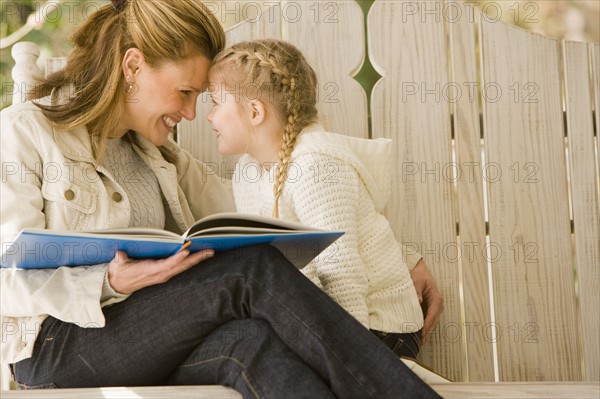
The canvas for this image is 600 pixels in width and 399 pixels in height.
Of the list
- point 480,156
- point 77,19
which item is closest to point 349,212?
point 480,156

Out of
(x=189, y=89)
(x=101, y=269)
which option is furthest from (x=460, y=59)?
(x=101, y=269)

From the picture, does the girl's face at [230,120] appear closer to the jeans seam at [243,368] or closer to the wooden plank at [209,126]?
the wooden plank at [209,126]

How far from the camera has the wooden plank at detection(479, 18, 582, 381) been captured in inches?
74.1

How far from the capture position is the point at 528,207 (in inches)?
75.3

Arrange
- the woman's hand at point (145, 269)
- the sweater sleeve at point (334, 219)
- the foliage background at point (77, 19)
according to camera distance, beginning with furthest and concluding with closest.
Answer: the foliage background at point (77, 19) → the sweater sleeve at point (334, 219) → the woman's hand at point (145, 269)

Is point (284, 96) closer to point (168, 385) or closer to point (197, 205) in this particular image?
point (197, 205)

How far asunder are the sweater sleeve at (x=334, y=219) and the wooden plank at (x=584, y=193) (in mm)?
652

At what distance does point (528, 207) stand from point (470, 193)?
15cm

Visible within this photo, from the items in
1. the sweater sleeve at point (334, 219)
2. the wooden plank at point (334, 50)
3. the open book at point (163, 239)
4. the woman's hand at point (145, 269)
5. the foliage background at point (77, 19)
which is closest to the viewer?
the open book at point (163, 239)

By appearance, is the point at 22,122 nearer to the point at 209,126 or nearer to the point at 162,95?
the point at 162,95

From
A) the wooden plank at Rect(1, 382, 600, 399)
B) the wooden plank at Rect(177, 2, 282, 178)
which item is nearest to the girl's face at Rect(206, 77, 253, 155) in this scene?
the wooden plank at Rect(177, 2, 282, 178)

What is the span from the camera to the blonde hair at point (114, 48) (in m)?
1.63

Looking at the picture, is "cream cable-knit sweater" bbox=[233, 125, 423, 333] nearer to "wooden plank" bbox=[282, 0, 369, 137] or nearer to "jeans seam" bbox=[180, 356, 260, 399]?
"wooden plank" bbox=[282, 0, 369, 137]

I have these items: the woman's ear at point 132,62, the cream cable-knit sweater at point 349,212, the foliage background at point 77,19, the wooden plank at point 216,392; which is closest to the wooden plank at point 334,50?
the cream cable-knit sweater at point 349,212
